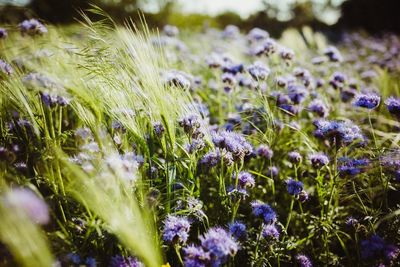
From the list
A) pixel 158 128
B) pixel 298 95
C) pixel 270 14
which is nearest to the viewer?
pixel 158 128

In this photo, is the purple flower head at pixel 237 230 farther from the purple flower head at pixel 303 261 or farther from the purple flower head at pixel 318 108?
the purple flower head at pixel 318 108

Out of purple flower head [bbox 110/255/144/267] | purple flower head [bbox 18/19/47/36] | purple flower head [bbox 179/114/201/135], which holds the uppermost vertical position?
purple flower head [bbox 18/19/47/36]

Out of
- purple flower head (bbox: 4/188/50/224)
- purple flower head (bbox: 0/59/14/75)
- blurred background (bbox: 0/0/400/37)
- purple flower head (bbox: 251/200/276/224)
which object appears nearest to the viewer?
purple flower head (bbox: 4/188/50/224)

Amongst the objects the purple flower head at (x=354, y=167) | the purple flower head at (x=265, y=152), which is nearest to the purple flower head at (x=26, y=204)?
the purple flower head at (x=265, y=152)

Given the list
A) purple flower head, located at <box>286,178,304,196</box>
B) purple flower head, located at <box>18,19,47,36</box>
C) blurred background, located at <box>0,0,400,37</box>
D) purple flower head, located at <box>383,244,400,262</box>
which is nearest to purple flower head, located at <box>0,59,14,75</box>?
purple flower head, located at <box>18,19,47,36</box>

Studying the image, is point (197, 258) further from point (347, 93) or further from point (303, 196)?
point (347, 93)

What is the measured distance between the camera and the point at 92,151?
179cm

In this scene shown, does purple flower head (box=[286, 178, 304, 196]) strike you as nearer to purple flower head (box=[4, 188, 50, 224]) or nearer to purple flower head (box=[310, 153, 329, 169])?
purple flower head (box=[310, 153, 329, 169])

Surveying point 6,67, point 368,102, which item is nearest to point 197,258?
point 368,102

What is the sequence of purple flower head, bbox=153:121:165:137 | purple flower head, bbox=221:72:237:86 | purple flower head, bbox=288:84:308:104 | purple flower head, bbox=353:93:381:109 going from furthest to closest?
purple flower head, bbox=221:72:237:86 < purple flower head, bbox=288:84:308:104 < purple flower head, bbox=353:93:381:109 < purple flower head, bbox=153:121:165:137

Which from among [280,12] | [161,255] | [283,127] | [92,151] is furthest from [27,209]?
[280,12]

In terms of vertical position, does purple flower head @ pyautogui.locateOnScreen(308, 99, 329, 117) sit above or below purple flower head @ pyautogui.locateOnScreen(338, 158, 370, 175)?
above

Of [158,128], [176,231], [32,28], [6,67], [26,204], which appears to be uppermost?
[32,28]

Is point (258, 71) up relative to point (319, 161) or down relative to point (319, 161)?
up
